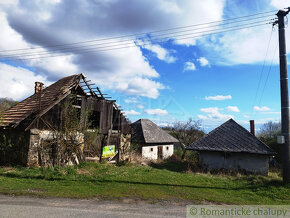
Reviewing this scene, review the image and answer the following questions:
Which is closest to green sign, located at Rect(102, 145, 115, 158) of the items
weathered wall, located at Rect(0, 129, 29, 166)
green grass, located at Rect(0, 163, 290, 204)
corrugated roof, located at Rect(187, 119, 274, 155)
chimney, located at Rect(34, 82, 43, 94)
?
green grass, located at Rect(0, 163, 290, 204)

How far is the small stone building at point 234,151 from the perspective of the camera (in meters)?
14.8

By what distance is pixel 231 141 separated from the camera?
54.3 ft

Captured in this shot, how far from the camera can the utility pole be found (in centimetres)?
966

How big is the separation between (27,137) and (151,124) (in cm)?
1972

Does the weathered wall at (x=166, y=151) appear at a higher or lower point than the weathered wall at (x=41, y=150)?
lower

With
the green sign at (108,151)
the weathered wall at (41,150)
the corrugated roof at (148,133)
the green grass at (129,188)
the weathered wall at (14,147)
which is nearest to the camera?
the green grass at (129,188)

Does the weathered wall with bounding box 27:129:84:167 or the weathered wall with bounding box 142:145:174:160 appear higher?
the weathered wall with bounding box 27:129:84:167

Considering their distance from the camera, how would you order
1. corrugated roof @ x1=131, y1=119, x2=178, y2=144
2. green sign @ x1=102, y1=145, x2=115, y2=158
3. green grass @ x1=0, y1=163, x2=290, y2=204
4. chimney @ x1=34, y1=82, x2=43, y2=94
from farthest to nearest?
corrugated roof @ x1=131, y1=119, x2=178, y2=144 < chimney @ x1=34, y1=82, x2=43, y2=94 < green sign @ x1=102, y1=145, x2=115, y2=158 < green grass @ x1=0, y1=163, x2=290, y2=204

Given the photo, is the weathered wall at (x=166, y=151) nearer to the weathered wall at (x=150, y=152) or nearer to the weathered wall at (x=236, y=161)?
the weathered wall at (x=150, y=152)

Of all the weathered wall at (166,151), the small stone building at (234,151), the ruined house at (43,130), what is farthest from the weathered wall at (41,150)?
the weathered wall at (166,151)

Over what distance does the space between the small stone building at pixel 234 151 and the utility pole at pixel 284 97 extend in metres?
5.10

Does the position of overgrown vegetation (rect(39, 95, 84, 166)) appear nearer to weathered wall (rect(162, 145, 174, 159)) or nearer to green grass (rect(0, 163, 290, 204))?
green grass (rect(0, 163, 290, 204))

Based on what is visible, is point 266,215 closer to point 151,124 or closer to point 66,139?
point 66,139

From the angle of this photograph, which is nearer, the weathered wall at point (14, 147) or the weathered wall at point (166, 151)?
the weathered wall at point (14, 147)
